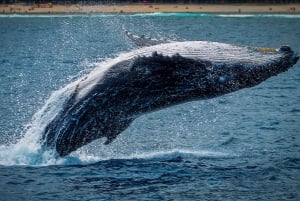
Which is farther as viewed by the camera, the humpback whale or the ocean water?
the ocean water

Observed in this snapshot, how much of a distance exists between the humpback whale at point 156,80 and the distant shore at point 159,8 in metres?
129

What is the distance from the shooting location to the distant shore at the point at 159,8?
14900cm

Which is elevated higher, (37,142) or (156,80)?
(156,80)

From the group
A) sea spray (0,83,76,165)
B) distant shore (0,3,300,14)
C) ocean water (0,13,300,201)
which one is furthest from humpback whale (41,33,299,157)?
distant shore (0,3,300,14)

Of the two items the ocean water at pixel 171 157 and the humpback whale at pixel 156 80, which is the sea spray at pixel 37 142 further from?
the humpback whale at pixel 156 80

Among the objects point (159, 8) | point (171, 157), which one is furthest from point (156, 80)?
point (159, 8)

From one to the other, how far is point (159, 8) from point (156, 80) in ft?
457

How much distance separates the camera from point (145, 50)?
49.8 ft

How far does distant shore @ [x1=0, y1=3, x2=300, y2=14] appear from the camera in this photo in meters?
149

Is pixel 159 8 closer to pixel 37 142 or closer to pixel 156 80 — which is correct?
pixel 37 142

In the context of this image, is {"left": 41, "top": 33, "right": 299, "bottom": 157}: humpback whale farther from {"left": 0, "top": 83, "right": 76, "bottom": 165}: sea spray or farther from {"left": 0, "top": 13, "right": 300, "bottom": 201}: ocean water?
{"left": 0, "top": 13, "right": 300, "bottom": 201}: ocean water

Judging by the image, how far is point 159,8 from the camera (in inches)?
6019

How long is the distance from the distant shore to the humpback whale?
129462 mm

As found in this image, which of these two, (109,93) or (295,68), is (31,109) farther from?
(295,68)
